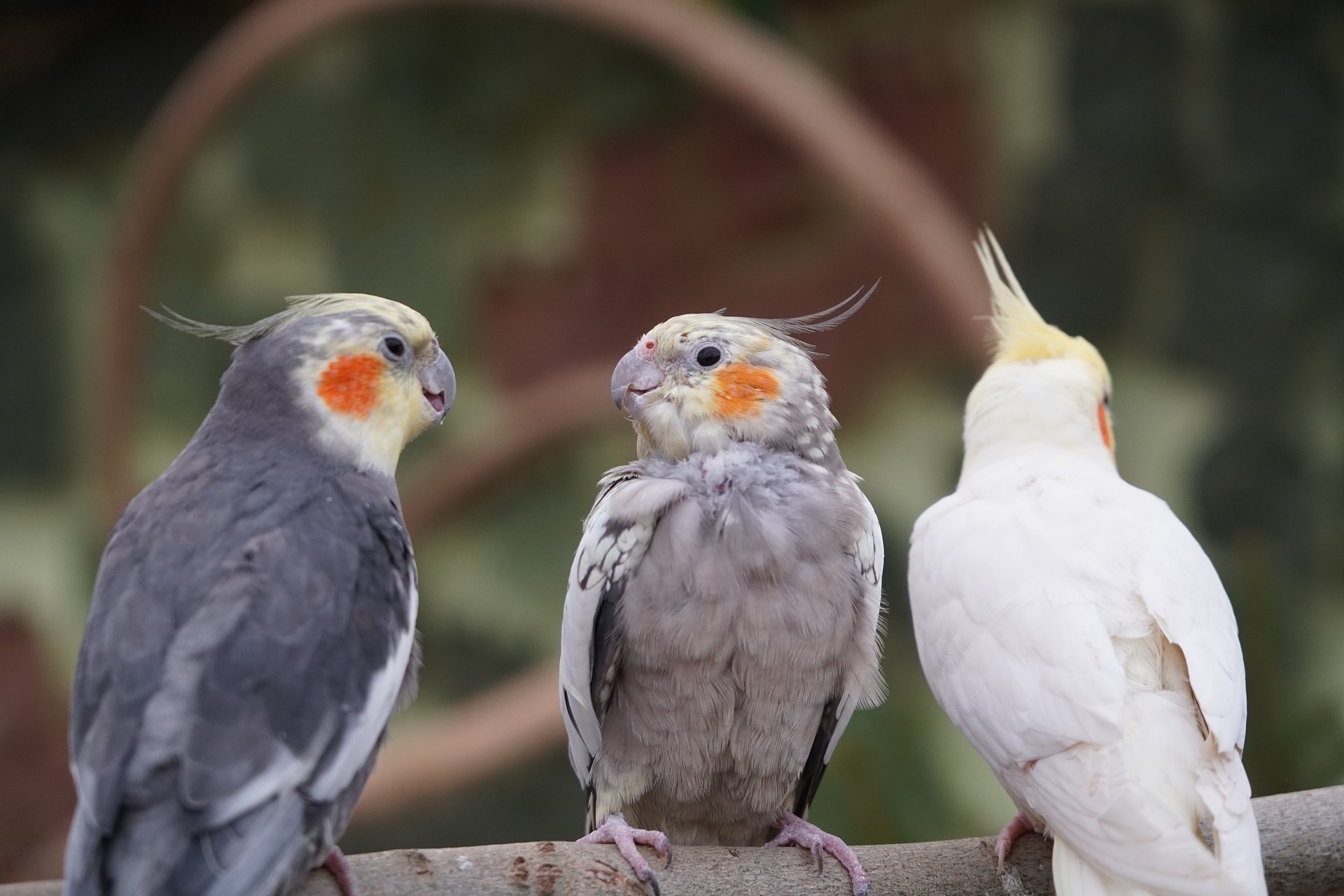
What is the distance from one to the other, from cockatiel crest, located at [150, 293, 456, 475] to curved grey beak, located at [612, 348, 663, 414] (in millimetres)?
244

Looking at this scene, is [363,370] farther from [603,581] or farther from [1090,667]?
[1090,667]

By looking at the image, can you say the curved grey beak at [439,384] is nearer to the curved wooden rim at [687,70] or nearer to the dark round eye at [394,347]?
the dark round eye at [394,347]

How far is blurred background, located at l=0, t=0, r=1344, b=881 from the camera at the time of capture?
391 centimetres

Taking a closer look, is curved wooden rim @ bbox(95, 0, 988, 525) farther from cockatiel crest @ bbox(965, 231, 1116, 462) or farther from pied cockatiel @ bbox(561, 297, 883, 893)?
pied cockatiel @ bbox(561, 297, 883, 893)

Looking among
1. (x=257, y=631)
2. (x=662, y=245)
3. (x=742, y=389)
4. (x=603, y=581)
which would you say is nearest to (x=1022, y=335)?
(x=742, y=389)

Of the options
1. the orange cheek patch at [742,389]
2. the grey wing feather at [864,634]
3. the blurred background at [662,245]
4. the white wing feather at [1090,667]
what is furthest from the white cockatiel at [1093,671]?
the blurred background at [662,245]

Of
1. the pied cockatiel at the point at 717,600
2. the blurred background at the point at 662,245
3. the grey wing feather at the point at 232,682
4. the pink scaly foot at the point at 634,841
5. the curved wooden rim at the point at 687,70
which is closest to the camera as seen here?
the grey wing feather at the point at 232,682

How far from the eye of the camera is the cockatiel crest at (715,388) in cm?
179

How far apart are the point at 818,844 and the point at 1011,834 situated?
0.30m

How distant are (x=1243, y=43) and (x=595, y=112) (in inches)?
83.3

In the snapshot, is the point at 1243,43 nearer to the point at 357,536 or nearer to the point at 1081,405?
the point at 1081,405

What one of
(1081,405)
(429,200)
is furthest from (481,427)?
(1081,405)

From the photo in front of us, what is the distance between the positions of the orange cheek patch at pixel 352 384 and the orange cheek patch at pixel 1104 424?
1272 mm

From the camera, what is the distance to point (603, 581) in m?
1.74
